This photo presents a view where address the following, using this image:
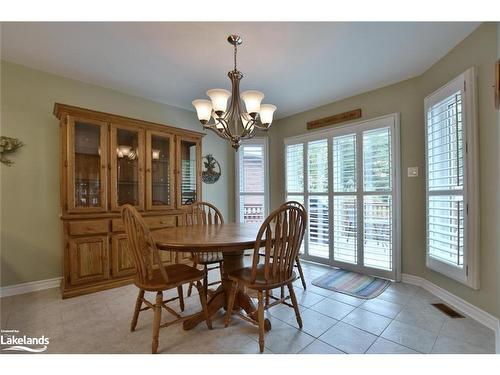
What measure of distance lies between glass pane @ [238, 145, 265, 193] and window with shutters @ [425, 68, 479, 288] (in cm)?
235

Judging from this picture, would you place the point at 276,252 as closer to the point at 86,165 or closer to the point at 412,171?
the point at 412,171

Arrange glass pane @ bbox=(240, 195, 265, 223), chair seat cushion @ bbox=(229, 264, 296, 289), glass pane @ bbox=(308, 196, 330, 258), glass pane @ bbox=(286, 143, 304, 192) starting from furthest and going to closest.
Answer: glass pane @ bbox=(240, 195, 265, 223) → glass pane @ bbox=(286, 143, 304, 192) → glass pane @ bbox=(308, 196, 330, 258) → chair seat cushion @ bbox=(229, 264, 296, 289)

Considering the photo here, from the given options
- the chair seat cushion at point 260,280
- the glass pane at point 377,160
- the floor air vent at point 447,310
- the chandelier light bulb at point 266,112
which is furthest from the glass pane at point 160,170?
the floor air vent at point 447,310

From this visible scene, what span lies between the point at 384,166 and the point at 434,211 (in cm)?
75

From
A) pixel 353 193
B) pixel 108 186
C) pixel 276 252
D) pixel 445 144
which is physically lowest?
pixel 276 252

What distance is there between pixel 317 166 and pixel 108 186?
2813 mm

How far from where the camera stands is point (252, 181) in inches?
158

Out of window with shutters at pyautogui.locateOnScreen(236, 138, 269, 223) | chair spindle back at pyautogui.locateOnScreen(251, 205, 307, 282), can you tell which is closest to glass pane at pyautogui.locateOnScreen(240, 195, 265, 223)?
window with shutters at pyautogui.locateOnScreen(236, 138, 269, 223)

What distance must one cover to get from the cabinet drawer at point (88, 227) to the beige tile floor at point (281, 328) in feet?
2.15

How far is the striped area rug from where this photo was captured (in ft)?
7.94

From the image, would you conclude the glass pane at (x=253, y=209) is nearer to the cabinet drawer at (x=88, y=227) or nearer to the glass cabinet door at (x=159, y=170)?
the glass cabinet door at (x=159, y=170)

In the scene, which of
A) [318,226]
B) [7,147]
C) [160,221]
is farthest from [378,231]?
[7,147]

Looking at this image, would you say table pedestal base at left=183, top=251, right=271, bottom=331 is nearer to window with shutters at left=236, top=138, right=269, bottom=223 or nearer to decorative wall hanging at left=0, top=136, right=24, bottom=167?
window with shutters at left=236, top=138, right=269, bottom=223
